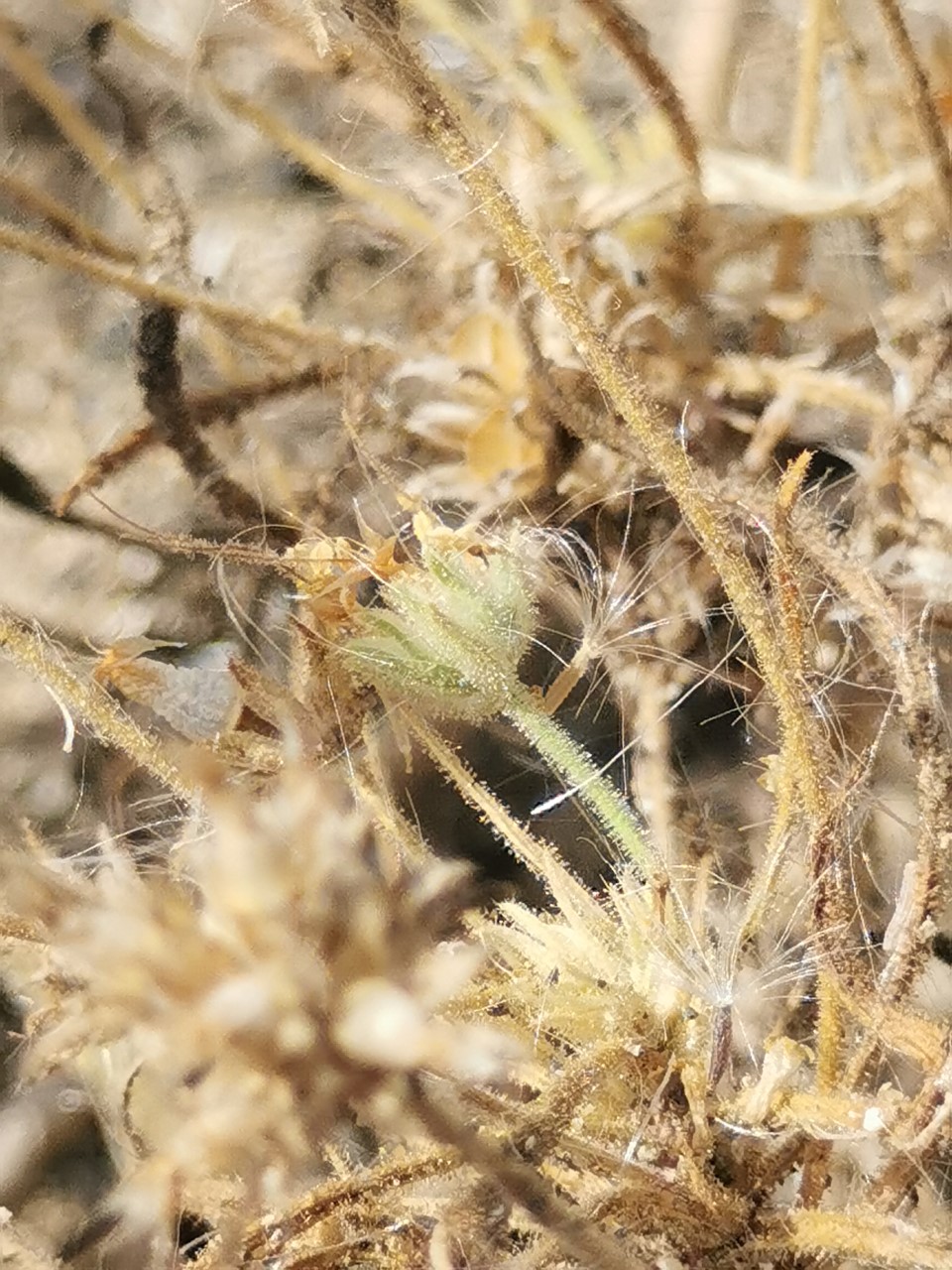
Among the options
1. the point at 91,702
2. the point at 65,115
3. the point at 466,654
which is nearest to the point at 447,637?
the point at 466,654

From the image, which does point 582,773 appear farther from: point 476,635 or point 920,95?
point 920,95

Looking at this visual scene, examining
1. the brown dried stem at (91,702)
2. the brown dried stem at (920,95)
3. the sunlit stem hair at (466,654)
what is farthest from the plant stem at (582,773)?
Answer: the brown dried stem at (920,95)

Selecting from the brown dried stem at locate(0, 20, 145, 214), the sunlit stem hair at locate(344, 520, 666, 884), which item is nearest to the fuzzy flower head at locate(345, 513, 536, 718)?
the sunlit stem hair at locate(344, 520, 666, 884)

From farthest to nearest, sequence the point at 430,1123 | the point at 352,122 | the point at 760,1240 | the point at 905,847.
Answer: the point at 352,122
the point at 905,847
the point at 760,1240
the point at 430,1123

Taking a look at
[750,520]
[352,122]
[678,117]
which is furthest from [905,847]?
[352,122]

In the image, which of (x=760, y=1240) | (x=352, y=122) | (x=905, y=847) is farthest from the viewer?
(x=352, y=122)

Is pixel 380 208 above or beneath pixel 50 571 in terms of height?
above

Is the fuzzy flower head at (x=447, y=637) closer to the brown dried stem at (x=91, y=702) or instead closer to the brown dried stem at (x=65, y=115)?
the brown dried stem at (x=91, y=702)

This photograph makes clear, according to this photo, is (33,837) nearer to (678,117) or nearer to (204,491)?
(204,491)

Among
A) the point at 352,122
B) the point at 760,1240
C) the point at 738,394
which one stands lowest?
the point at 760,1240
